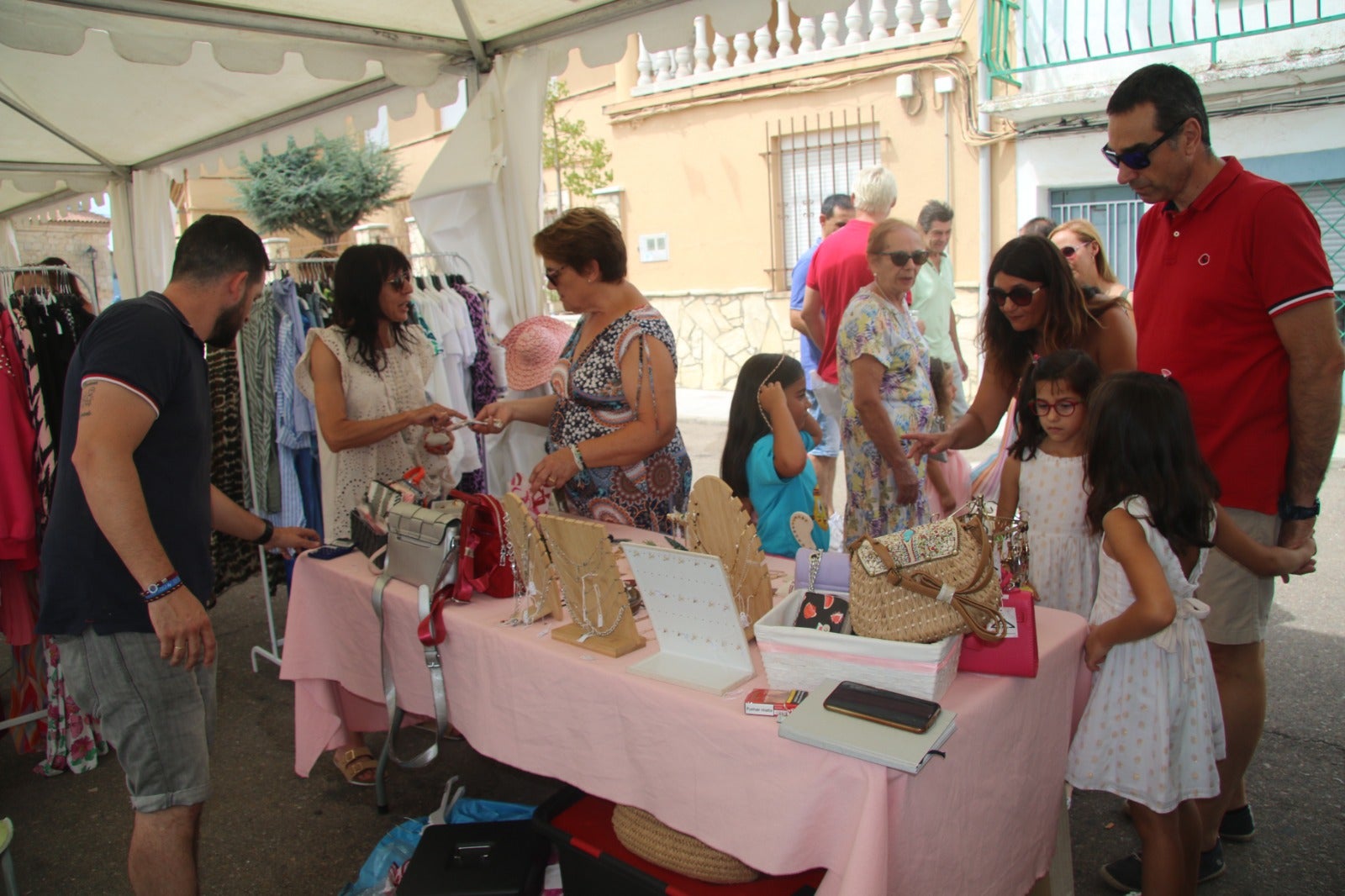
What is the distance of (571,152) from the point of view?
12914mm

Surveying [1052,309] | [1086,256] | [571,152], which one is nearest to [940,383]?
[1086,256]

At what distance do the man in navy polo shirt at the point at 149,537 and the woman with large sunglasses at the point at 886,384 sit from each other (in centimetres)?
199

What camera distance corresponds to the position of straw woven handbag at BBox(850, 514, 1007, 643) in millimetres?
1660

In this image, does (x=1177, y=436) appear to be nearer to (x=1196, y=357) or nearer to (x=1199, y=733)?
(x=1196, y=357)

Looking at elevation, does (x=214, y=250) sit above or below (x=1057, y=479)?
above

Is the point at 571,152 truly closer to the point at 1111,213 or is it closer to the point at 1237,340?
the point at 1111,213

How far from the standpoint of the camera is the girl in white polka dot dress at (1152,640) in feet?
6.50

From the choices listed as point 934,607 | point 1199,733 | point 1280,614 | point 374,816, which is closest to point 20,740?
point 374,816

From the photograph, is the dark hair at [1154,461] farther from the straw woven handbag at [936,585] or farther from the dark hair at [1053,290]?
the dark hair at [1053,290]

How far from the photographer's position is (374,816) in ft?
9.93

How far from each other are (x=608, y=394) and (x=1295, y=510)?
72.8 inches

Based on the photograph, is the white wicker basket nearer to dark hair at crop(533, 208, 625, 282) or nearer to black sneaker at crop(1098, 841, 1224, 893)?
black sneaker at crop(1098, 841, 1224, 893)

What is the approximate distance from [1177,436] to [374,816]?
8.59 ft

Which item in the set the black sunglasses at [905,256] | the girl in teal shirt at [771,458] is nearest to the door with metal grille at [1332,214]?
the black sunglasses at [905,256]
